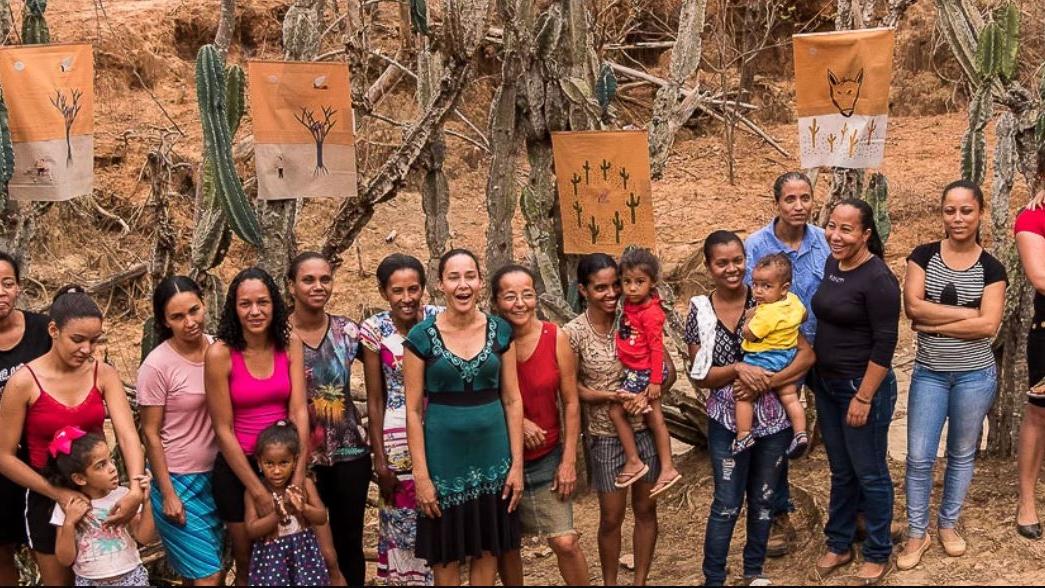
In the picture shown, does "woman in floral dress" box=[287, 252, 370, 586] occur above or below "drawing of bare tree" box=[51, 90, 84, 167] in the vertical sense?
below

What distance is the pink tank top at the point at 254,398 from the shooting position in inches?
160

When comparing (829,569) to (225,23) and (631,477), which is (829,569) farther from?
(225,23)

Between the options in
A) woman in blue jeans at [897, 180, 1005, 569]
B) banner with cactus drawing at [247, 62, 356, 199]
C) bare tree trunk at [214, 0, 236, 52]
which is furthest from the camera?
bare tree trunk at [214, 0, 236, 52]

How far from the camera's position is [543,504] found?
4.32m

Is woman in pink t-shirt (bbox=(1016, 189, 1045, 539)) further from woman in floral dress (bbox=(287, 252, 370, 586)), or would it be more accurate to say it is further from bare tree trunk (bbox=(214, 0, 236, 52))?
bare tree trunk (bbox=(214, 0, 236, 52))

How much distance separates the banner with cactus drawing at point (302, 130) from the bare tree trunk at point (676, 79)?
155 centimetres

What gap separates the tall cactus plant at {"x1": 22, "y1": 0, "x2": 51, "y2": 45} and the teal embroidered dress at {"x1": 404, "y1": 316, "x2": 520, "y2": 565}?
256cm

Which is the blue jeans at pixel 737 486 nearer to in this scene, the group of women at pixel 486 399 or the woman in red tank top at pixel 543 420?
the group of women at pixel 486 399

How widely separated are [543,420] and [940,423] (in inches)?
65.9

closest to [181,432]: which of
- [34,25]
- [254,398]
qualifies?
[254,398]

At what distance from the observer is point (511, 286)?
421 cm

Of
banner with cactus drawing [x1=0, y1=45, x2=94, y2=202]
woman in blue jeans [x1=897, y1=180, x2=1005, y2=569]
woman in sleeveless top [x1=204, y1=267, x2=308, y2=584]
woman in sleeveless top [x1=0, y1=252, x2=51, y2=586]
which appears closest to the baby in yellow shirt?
woman in blue jeans [x1=897, y1=180, x2=1005, y2=569]

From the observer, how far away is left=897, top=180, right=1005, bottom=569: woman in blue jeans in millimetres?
4570

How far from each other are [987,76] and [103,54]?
8611mm
